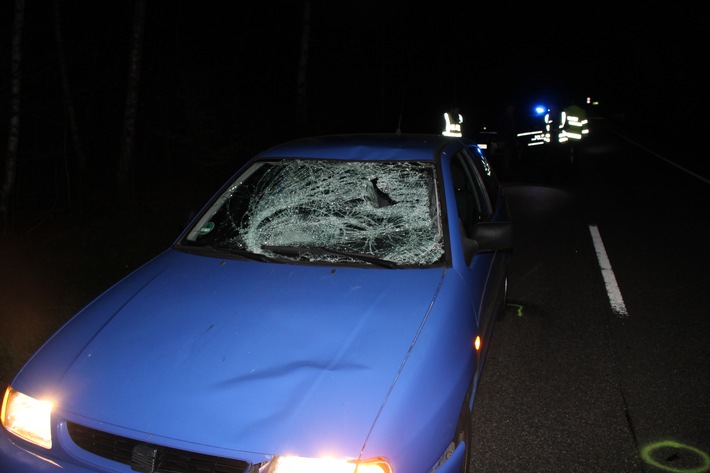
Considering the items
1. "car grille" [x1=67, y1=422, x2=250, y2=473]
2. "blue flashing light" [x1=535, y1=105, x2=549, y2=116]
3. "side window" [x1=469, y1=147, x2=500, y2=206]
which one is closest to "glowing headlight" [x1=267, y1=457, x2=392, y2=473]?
"car grille" [x1=67, y1=422, x2=250, y2=473]

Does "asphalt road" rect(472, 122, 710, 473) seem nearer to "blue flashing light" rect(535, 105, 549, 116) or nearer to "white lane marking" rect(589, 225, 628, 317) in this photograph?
"white lane marking" rect(589, 225, 628, 317)

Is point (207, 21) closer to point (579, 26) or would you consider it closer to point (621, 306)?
point (621, 306)

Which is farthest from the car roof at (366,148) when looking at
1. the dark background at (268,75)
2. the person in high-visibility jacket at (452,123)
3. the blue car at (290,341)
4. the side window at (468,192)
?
the person in high-visibility jacket at (452,123)

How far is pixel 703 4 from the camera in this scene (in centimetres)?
4791

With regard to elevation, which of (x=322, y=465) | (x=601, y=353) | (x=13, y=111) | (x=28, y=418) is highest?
(x=13, y=111)

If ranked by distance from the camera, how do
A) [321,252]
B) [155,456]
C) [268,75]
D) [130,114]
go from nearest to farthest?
1. [155,456]
2. [321,252]
3. [130,114]
4. [268,75]

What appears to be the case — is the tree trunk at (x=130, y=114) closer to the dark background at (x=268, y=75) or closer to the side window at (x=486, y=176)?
the dark background at (x=268, y=75)

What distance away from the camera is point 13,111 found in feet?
25.5

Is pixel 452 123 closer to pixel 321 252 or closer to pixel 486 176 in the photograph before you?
pixel 486 176

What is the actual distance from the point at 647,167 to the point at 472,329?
16.5m

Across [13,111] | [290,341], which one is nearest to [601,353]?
[290,341]

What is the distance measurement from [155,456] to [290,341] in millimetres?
689

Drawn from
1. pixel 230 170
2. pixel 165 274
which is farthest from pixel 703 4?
pixel 165 274

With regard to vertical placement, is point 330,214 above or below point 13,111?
below
